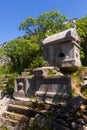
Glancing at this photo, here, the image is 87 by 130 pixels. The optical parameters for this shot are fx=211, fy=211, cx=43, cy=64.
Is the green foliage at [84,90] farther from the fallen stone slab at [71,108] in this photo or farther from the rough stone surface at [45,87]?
the fallen stone slab at [71,108]

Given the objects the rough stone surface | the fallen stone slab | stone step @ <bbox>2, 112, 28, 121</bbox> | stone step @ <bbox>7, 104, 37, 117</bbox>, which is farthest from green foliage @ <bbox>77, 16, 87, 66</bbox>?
the fallen stone slab

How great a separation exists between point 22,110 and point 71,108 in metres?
3.29

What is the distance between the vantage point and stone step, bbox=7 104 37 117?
455 inches

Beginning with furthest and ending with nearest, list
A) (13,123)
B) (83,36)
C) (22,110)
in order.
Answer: (83,36) < (22,110) < (13,123)

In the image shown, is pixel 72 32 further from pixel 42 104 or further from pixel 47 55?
pixel 42 104

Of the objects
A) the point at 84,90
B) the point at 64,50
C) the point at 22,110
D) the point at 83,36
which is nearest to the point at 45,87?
the point at 22,110

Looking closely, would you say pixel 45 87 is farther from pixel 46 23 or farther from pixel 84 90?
pixel 46 23

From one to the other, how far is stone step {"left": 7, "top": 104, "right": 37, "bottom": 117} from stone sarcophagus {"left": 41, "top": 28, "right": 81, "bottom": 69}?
506 centimetres

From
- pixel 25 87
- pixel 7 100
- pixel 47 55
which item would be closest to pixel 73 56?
pixel 47 55

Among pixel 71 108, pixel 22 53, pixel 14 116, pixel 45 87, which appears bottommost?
pixel 14 116

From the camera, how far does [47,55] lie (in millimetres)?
17656

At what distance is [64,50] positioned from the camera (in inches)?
641

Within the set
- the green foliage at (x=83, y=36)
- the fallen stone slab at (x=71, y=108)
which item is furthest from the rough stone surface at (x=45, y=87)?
the green foliage at (x=83, y=36)

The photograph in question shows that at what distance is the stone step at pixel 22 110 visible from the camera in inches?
Answer: 455
